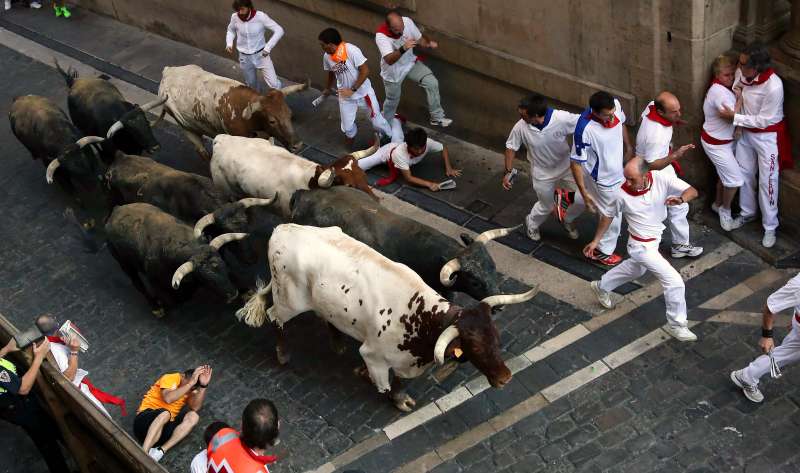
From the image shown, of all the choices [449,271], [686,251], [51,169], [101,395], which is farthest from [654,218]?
[51,169]

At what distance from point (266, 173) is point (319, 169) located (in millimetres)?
856

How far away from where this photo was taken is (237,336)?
36.3 feet

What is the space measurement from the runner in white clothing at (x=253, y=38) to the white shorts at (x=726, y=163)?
20.6ft

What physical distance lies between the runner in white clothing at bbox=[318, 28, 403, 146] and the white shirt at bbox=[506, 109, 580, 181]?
2.77 meters

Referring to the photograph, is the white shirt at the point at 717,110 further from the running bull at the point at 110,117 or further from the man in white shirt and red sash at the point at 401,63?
the running bull at the point at 110,117

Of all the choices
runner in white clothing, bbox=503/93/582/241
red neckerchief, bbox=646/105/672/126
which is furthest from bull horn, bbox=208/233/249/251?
red neckerchief, bbox=646/105/672/126

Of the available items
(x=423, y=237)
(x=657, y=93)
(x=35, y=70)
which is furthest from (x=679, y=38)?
(x=35, y=70)

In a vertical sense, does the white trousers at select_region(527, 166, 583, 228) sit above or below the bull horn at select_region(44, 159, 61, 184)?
below

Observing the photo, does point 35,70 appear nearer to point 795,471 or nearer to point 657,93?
point 657,93

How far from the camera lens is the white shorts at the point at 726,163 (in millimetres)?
10711

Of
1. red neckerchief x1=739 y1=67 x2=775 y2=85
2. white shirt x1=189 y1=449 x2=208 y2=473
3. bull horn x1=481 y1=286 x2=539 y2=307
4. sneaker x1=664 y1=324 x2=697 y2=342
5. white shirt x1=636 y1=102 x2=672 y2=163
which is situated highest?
red neckerchief x1=739 y1=67 x2=775 y2=85

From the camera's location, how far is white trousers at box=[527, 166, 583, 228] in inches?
438

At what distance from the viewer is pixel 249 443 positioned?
281 inches

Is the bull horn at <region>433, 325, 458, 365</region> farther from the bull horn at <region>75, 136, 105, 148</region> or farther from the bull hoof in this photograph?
the bull horn at <region>75, 136, 105, 148</region>
